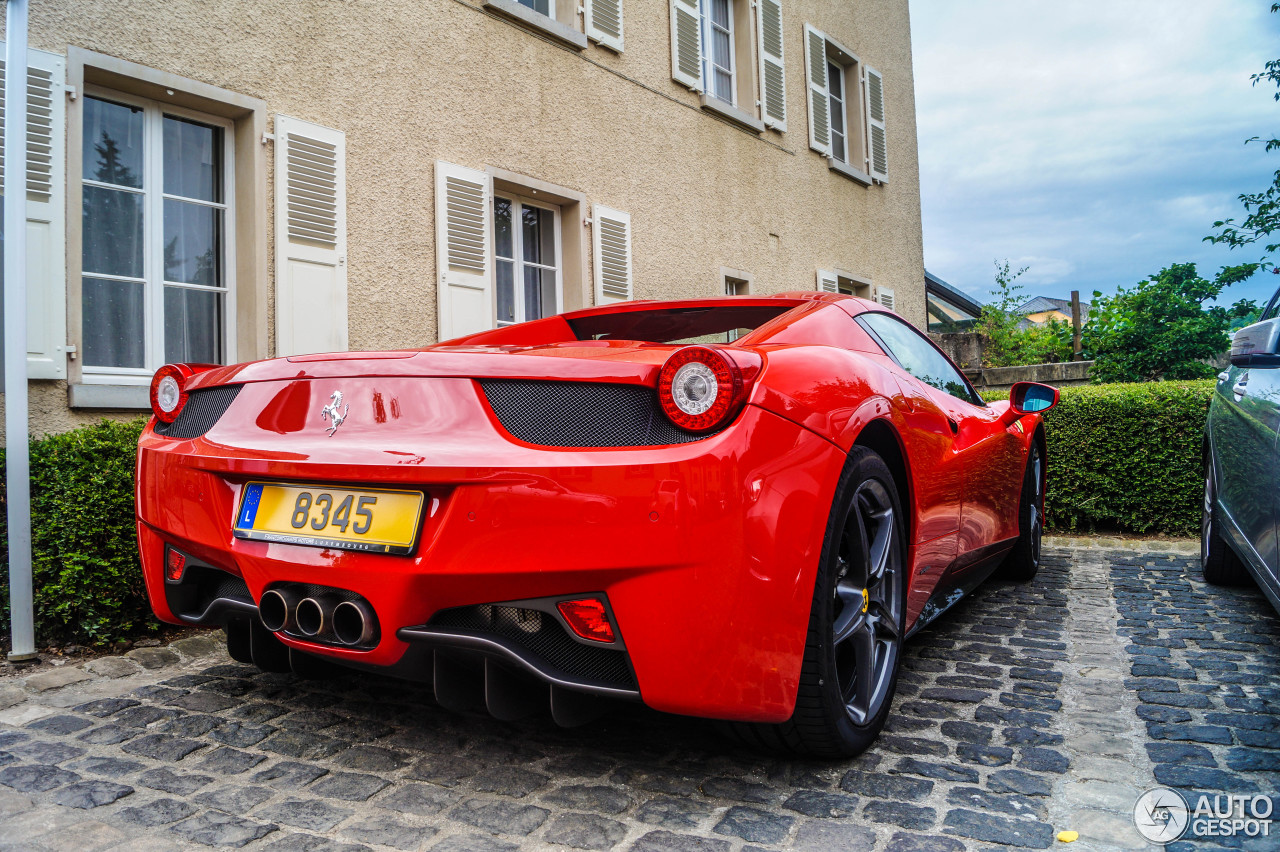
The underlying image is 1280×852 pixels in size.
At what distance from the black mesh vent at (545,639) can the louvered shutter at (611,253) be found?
5501mm

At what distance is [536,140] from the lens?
6.83 m

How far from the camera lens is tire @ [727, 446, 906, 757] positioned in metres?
1.99

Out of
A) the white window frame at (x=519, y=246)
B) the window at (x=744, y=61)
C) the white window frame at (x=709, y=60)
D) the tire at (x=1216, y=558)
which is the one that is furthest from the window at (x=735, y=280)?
the tire at (x=1216, y=558)

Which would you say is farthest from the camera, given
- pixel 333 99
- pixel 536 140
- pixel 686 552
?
pixel 536 140

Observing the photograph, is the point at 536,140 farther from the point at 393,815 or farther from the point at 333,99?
the point at 393,815

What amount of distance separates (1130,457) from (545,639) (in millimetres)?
5676

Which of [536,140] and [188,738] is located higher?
[536,140]

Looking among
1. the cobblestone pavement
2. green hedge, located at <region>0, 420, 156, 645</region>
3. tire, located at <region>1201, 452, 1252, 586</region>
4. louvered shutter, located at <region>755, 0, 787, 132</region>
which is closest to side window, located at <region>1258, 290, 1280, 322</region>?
tire, located at <region>1201, 452, 1252, 586</region>

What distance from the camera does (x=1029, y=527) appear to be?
182 inches

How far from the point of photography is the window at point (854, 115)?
11366 millimetres

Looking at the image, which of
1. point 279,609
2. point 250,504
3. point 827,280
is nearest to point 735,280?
point 827,280

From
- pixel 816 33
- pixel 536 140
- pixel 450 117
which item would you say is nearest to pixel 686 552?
pixel 450 117

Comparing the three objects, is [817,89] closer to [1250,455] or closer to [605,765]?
[1250,455]

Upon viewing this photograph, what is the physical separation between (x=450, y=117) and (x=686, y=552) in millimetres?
5242
